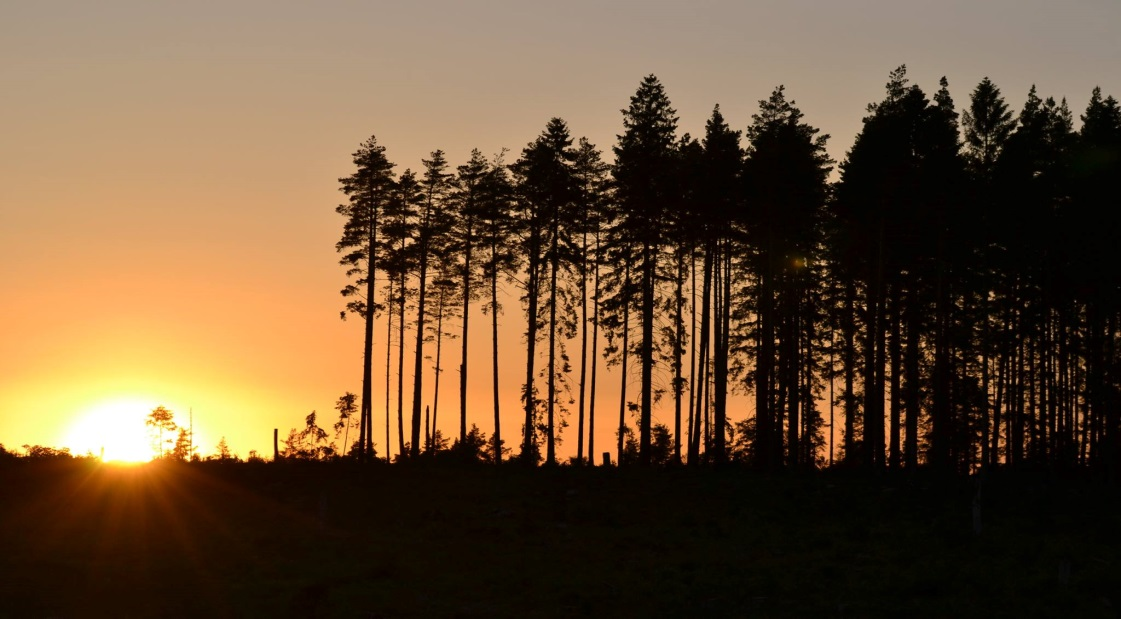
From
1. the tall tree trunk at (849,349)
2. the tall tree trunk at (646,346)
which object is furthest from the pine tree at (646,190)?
the tall tree trunk at (849,349)

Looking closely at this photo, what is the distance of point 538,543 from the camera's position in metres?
35.2

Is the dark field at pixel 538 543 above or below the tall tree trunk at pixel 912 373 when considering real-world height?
below

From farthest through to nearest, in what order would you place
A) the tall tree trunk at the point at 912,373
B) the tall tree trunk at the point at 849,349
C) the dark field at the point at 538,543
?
the tall tree trunk at the point at 849,349 < the tall tree trunk at the point at 912,373 < the dark field at the point at 538,543

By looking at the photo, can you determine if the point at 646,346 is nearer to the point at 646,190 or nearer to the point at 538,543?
the point at 646,190

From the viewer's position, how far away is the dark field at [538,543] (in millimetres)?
27875

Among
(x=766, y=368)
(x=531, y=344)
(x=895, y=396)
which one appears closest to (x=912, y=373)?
(x=895, y=396)

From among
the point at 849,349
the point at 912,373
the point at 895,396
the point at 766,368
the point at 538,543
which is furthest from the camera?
the point at 849,349

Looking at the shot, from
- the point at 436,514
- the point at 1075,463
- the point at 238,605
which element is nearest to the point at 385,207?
the point at 436,514

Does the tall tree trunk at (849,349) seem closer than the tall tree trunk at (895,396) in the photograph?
No

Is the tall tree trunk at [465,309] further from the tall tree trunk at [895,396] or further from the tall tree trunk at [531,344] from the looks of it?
the tall tree trunk at [895,396]

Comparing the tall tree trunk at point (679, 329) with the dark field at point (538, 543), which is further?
the tall tree trunk at point (679, 329)

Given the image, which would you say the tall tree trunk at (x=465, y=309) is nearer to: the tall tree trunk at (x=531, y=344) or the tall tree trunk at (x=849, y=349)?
the tall tree trunk at (x=531, y=344)

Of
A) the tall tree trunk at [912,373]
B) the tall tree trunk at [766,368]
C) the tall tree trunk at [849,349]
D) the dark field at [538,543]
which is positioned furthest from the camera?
the tall tree trunk at [849,349]

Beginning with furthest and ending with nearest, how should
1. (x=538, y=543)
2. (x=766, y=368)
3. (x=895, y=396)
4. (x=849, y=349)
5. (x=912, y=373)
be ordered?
(x=849, y=349) → (x=766, y=368) → (x=912, y=373) → (x=895, y=396) → (x=538, y=543)
